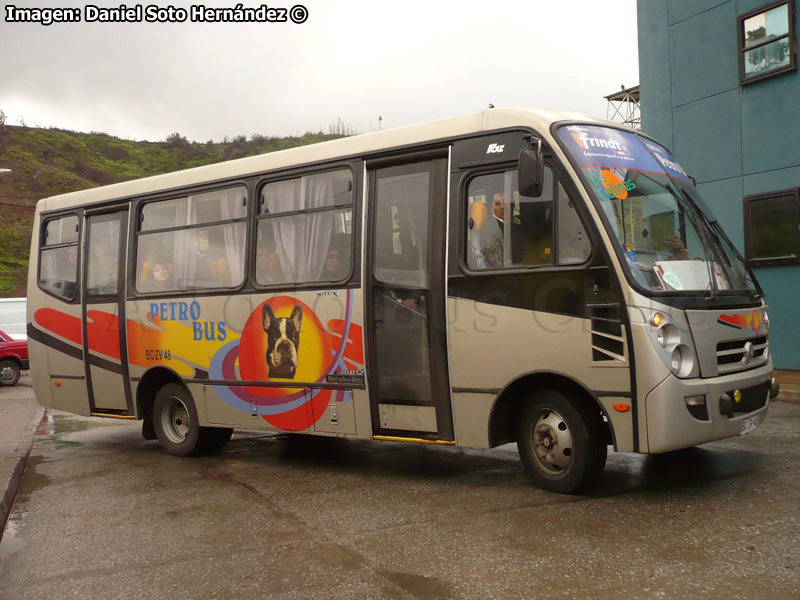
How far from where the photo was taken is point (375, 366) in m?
7.83

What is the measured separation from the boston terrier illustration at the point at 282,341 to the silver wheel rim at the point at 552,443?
2.74 meters

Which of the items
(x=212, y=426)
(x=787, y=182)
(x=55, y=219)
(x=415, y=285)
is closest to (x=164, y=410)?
(x=212, y=426)

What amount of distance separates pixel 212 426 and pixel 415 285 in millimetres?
3268

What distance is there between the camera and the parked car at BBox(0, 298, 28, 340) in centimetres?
2639

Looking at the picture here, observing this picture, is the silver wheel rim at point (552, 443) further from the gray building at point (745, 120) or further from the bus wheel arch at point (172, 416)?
the gray building at point (745, 120)

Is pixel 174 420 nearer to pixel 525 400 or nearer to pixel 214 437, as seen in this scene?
pixel 214 437

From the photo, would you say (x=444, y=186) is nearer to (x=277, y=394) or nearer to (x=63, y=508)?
(x=277, y=394)

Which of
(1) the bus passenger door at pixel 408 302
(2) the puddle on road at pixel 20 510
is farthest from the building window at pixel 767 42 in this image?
(2) the puddle on road at pixel 20 510

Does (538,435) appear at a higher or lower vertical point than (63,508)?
higher

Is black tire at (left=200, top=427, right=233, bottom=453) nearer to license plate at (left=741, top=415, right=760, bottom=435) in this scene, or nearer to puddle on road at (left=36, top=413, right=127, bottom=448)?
puddle on road at (left=36, top=413, right=127, bottom=448)

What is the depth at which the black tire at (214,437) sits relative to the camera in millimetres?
9859

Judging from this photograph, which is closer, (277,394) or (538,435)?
(538,435)

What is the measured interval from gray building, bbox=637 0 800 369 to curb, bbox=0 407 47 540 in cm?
1175

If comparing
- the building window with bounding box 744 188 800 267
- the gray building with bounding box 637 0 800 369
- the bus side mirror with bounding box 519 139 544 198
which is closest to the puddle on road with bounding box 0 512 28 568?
the bus side mirror with bounding box 519 139 544 198
